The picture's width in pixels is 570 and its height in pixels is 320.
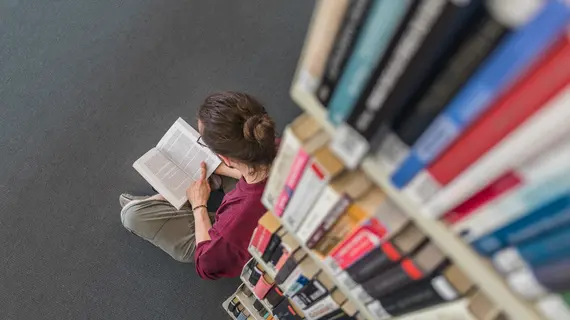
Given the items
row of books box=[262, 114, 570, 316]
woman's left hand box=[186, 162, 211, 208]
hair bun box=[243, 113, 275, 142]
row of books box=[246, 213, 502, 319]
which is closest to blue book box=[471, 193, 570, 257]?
row of books box=[262, 114, 570, 316]

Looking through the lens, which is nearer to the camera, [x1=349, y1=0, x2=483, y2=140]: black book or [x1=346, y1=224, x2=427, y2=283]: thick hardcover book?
[x1=349, y1=0, x2=483, y2=140]: black book

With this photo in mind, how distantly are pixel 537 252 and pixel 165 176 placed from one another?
4.27 ft

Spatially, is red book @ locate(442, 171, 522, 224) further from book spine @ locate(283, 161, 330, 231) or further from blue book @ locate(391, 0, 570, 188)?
book spine @ locate(283, 161, 330, 231)

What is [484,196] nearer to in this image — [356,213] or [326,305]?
[356,213]

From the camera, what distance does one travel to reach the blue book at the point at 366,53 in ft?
1.57

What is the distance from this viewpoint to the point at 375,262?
2.42 feet

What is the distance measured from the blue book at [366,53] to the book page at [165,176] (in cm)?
108

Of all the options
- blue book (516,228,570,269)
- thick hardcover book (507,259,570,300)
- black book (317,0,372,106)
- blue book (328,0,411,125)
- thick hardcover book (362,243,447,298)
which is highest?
black book (317,0,372,106)

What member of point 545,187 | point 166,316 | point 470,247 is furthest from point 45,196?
point 545,187

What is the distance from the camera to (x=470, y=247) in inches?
23.8

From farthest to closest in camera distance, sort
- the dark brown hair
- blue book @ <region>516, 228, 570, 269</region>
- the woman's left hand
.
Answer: the woman's left hand → the dark brown hair → blue book @ <region>516, 228, 570, 269</region>

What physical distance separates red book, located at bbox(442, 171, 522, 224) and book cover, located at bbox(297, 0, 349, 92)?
0.78ft

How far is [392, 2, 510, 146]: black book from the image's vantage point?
1.49 feet

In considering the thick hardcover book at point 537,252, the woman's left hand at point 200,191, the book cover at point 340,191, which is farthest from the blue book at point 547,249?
the woman's left hand at point 200,191
